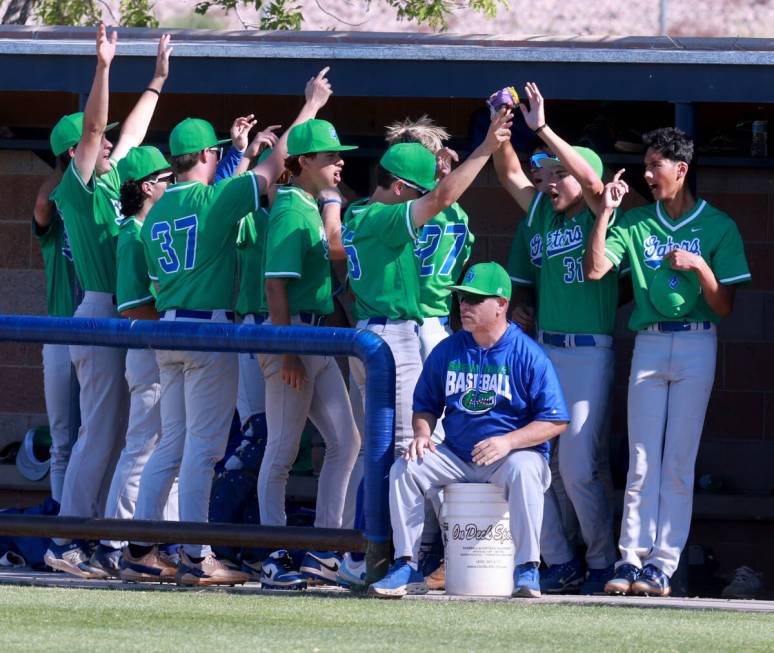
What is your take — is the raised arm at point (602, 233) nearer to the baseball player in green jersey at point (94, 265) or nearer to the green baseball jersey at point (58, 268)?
the baseball player in green jersey at point (94, 265)

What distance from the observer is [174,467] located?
5.93 metres

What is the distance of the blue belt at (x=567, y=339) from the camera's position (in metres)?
6.18

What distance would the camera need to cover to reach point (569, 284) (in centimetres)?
619

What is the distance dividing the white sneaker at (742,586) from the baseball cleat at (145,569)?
2.70 meters

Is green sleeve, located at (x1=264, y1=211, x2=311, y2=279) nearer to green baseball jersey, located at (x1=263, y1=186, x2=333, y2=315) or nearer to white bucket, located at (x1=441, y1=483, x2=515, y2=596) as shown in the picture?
green baseball jersey, located at (x1=263, y1=186, x2=333, y2=315)

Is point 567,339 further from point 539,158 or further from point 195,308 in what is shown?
point 195,308

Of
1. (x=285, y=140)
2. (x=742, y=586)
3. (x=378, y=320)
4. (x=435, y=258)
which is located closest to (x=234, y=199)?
→ (x=285, y=140)

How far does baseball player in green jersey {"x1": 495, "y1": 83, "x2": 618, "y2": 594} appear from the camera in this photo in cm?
609

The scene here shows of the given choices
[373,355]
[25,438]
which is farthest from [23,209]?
[373,355]

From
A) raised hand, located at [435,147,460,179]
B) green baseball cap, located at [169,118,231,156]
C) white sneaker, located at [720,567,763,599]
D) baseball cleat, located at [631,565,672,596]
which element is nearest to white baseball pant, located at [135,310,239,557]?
green baseball cap, located at [169,118,231,156]

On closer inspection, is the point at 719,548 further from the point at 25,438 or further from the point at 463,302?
the point at 25,438

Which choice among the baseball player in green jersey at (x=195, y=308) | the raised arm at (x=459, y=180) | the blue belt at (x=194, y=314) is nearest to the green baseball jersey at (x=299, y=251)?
the baseball player in green jersey at (x=195, y=308)

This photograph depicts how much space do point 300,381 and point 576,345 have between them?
1168 millimetres

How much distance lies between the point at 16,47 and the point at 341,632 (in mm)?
3684
